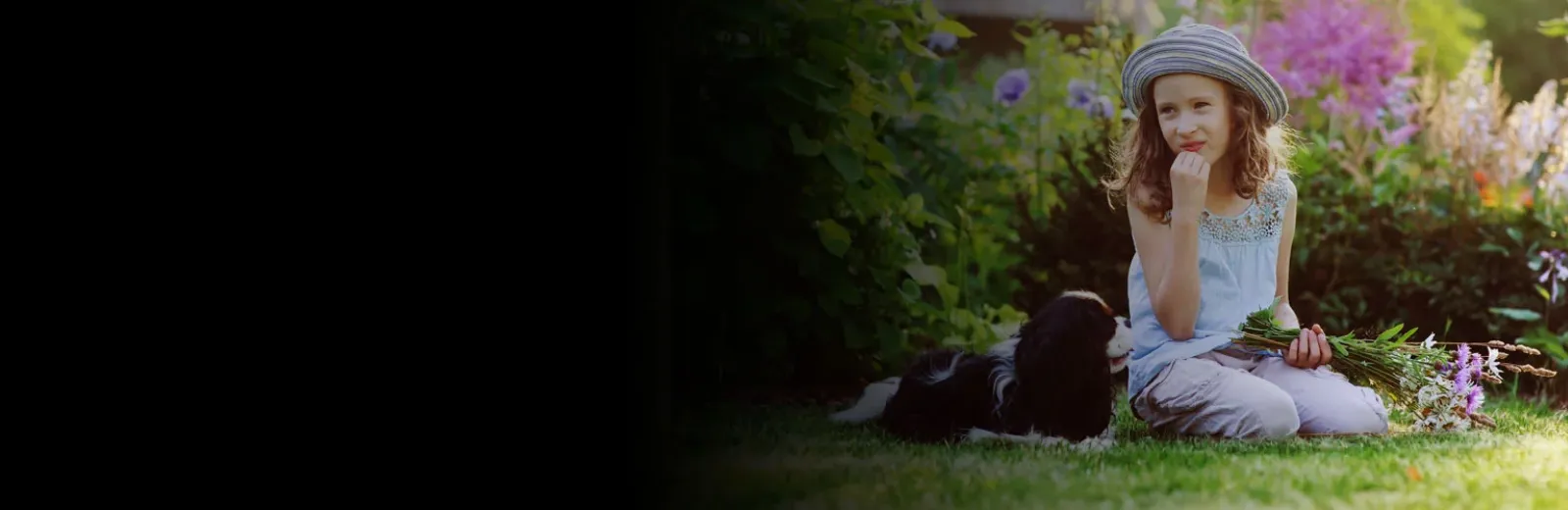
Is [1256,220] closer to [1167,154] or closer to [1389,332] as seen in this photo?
[1167,154]

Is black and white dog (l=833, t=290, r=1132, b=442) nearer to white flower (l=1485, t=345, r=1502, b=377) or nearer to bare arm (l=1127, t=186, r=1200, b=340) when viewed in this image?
bare arm (l=1127, t=186, r=1200, b=340)

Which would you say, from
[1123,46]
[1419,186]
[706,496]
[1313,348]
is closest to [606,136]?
[706,496]

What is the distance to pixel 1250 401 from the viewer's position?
3023 mm

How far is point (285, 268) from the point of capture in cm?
306

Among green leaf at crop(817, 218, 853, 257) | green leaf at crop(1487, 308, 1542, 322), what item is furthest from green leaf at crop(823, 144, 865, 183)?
green leaf at crop(1487, 308, 1542, 322)

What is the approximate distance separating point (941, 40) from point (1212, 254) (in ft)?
2.86

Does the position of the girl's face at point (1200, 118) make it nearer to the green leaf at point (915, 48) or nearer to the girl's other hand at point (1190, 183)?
the girl's other hand at point (1190, 183)

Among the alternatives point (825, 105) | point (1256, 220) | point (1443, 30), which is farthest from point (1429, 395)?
point (825, 105)

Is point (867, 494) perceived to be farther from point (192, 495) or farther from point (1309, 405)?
point (192, 495)

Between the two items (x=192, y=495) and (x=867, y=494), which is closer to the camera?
(x=867, y=494)

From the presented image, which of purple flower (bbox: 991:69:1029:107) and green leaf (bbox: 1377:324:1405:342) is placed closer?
green leaf (bbox: 1377:324:1405:342)

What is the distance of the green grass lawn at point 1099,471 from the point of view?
279cm

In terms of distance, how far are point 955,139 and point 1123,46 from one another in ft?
1.63

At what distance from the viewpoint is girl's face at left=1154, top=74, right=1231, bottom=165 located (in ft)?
9.78
